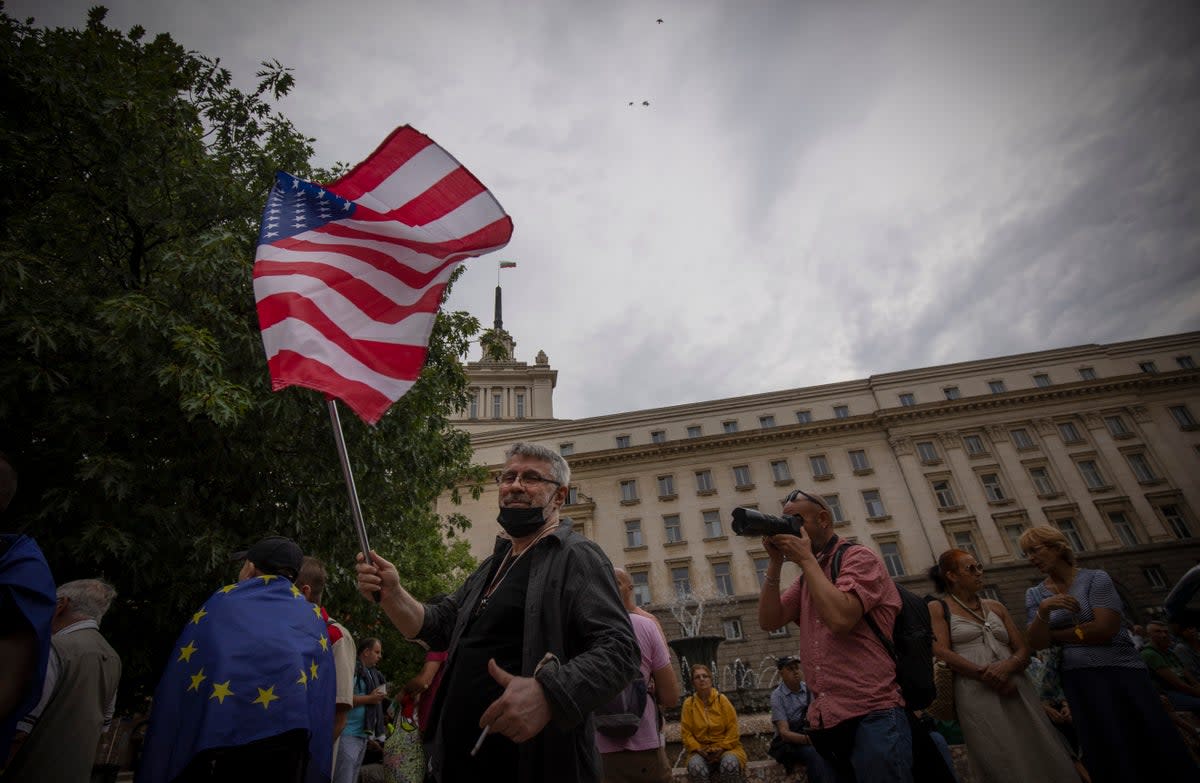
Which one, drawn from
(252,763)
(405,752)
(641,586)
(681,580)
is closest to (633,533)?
(641,586)

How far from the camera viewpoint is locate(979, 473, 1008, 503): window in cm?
3275

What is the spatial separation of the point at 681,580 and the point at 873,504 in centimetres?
1272

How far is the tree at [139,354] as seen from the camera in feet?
18.2

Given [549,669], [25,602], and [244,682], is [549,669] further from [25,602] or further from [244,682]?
[25,602]

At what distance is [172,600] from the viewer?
6.53m

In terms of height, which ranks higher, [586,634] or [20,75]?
[20,75]

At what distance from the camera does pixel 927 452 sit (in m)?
34.3

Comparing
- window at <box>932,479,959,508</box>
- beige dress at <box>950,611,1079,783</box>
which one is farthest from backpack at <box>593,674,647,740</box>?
window at <box>932,479,959,508</box>

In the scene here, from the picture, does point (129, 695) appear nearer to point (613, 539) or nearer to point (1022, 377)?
point (613, 539)

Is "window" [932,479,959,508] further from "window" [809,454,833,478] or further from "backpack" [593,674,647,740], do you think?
"backpack" [593,674,647,740]

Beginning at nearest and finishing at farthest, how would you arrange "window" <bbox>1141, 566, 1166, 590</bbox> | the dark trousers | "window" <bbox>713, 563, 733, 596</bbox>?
the dark trousers, "window" <bbox>1141, 566, 1166, 590</bbox>, "window" <bbox>713, 563, 733, 596</bbox>

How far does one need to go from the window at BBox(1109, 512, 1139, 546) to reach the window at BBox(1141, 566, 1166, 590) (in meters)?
1.39

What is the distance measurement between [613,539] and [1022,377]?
28546 millimetres

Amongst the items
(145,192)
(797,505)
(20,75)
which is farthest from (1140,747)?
(20,75)
